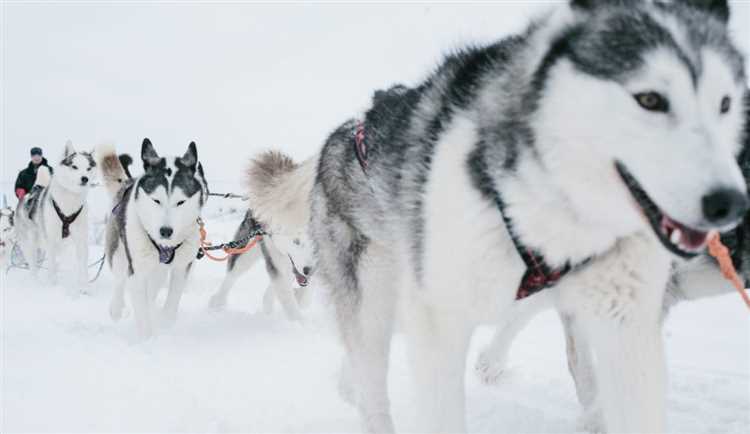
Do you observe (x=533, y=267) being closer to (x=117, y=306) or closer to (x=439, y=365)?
(x=439, y=365)

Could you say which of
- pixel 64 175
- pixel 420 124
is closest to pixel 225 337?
pixel 420 124

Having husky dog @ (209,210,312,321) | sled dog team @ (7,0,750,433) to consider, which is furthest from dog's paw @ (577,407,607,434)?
husky dog @ (209,210,312,321)

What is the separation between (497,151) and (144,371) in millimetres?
2496

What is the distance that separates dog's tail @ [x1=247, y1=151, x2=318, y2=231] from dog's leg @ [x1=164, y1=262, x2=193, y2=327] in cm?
186

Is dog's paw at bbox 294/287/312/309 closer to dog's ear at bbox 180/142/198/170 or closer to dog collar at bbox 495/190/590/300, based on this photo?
Answer: dog's ear at bbox 180/142/198/170

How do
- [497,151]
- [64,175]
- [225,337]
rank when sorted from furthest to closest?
[64,175] < [225,337] < [497,151]

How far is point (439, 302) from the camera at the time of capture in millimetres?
1496

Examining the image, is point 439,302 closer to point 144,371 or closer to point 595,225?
point 595,225

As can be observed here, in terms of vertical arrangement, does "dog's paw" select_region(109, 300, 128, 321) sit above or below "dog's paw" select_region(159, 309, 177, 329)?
above

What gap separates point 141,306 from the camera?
4352 millimetres

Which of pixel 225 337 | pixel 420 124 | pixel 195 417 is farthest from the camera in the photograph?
pixel 225 337

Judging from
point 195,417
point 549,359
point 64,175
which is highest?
point 64,175

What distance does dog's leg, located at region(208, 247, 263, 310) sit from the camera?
5.64 m

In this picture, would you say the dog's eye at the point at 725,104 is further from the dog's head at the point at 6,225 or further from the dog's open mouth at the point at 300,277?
the dog's head at the point at 6,225
